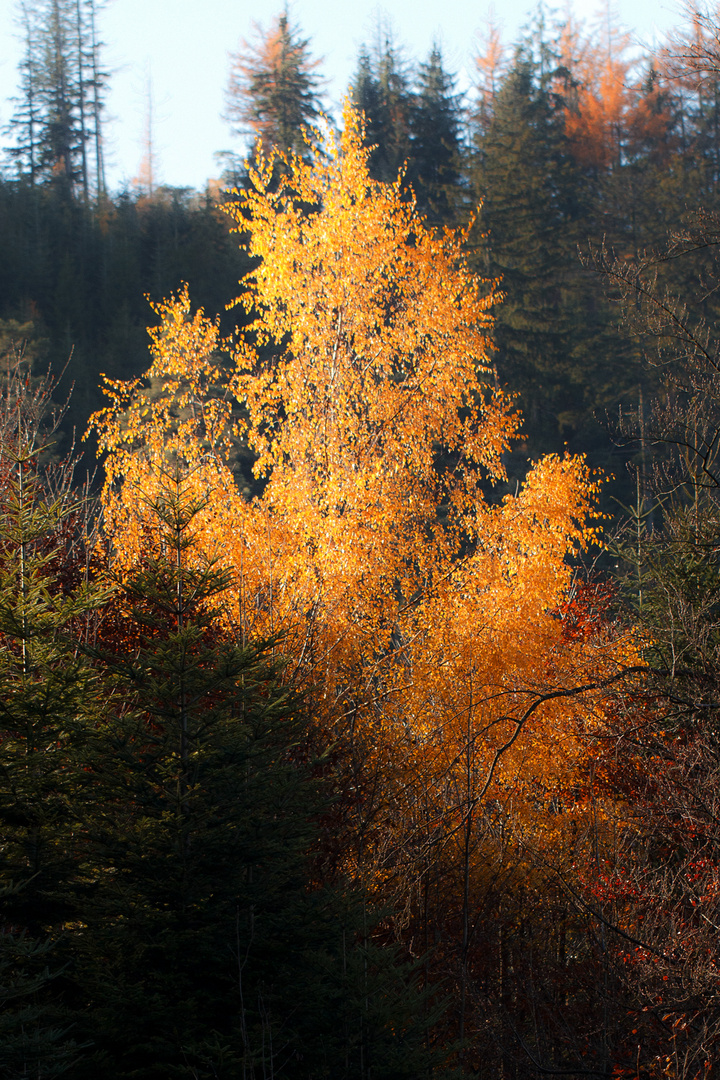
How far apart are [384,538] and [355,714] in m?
3.41

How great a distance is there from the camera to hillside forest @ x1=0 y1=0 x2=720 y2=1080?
20.8 feet

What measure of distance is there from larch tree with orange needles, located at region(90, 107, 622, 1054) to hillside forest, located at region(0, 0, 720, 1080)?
66 millimetres

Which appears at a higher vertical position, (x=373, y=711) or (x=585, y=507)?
(x=585, y=507)

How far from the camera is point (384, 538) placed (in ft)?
44.2

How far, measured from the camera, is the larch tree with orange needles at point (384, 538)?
10.8 metres

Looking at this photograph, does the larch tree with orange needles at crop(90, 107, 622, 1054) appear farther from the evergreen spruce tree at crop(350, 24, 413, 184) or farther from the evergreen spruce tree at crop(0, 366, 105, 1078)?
the evergreen spruce tree at crop(350, 24, 413, 184)

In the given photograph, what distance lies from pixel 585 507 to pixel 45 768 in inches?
356

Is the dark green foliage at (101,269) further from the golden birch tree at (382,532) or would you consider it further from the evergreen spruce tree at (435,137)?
the golden birch tree at (382,532)

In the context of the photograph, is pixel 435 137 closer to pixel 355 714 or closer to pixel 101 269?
pixel 101 269

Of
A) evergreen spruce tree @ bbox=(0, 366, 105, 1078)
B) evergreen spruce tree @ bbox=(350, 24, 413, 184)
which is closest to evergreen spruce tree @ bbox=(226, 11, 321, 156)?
evergreen spruce tree @ bbox=(350, 24, 413, 184)

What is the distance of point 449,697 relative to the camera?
39.8ft

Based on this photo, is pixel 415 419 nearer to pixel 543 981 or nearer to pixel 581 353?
pixel 543 981

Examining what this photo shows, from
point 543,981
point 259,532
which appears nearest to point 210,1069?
point 543,981

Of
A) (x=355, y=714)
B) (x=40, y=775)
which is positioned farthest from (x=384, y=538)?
(x=40, y=775)
